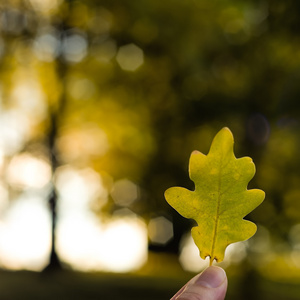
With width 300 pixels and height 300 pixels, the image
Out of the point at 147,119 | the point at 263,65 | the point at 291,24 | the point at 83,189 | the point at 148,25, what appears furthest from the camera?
the point at 83,189

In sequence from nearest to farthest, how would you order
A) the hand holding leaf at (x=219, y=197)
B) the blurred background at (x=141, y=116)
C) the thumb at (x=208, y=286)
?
the hand holding leaf at (x=219, y=197)
the thumb at (x=208, y=286)
the blurred background at (x=141, y=116)

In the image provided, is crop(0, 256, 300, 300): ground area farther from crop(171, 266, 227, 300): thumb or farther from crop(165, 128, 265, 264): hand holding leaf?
crop(165, 128, 265, 264): hand holding leaf

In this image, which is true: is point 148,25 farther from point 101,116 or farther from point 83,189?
point 83,189

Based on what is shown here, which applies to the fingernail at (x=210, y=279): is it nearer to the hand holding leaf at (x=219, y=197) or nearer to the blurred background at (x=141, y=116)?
the hand holding leaf at (x=219, y=197)

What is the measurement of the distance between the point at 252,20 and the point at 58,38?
5874 millimetres

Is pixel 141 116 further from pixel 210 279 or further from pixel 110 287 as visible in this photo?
pixel 210 279

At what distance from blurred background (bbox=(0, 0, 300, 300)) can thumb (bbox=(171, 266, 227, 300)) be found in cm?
534

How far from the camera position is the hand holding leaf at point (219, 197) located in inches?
48.1

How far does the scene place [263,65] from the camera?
734cm

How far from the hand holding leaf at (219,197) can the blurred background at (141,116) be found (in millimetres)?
5362

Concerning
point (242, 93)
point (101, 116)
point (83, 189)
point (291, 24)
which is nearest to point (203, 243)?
point (291, 24)

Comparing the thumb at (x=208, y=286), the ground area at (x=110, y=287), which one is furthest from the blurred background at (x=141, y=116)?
the thumb at (x=208, y=286)

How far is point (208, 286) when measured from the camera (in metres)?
1.35

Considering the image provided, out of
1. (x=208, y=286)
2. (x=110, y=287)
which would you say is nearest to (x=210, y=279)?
(x=208, y=286)
